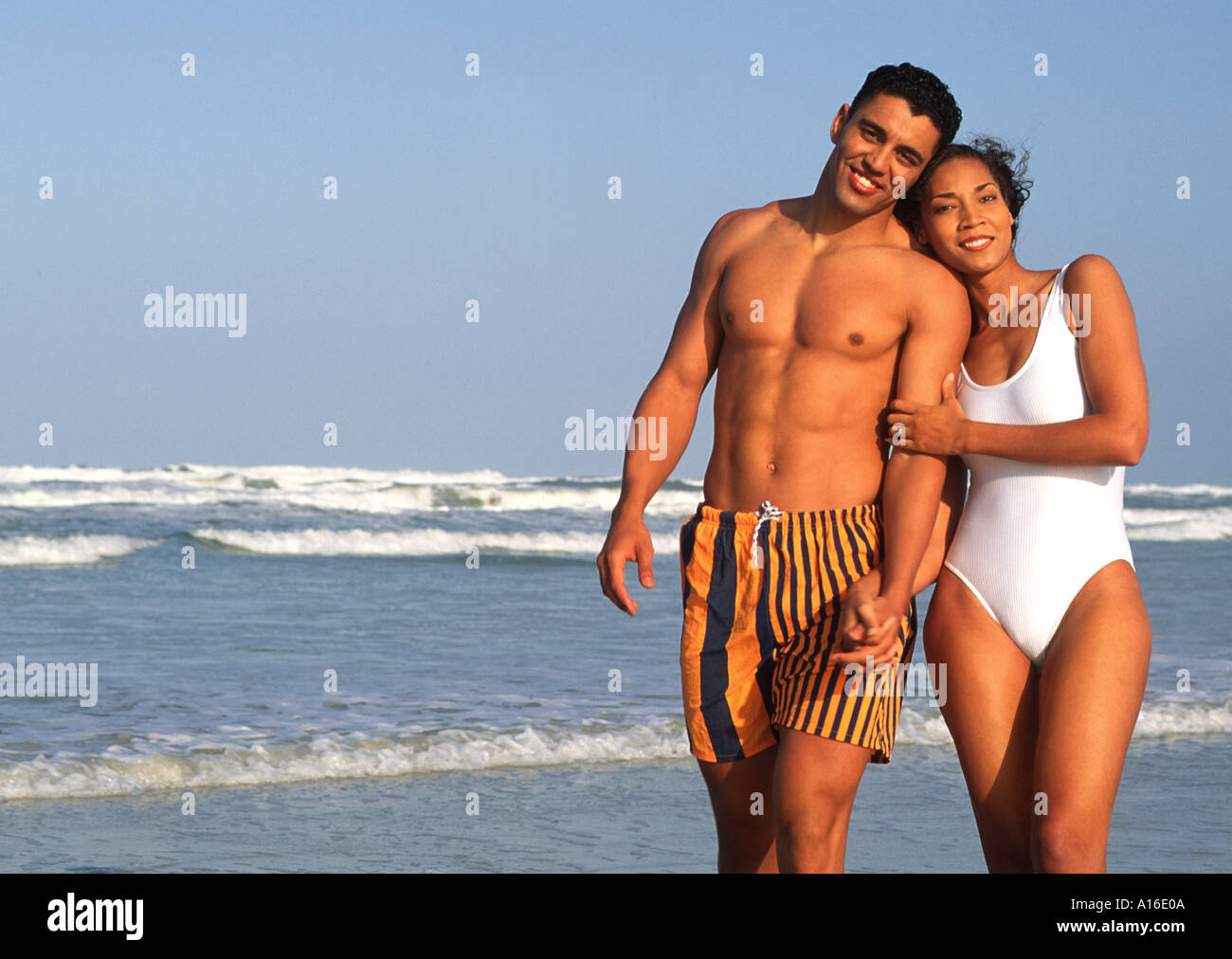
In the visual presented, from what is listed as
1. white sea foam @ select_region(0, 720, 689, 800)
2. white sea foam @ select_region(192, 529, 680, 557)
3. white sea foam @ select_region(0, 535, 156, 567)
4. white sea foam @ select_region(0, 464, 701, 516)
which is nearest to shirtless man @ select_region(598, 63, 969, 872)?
white sea foam @ select_region(0, 720, 689, 800)

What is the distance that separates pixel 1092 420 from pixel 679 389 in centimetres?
98

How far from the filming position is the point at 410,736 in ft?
22.0

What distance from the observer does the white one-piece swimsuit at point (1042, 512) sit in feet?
9.83

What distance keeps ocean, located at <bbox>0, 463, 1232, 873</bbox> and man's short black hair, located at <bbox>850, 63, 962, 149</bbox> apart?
2.93m

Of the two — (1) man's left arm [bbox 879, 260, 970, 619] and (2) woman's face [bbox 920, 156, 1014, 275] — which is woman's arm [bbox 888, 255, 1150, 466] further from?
→ (2) woman's face [bbox 920, 156, 1014, 275]

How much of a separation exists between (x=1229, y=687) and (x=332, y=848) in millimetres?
5915

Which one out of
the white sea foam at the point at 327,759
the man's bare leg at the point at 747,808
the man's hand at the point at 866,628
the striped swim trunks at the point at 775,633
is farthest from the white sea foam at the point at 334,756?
the man's hand at the point at 866,628

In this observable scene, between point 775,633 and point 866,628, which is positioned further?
point 775,633

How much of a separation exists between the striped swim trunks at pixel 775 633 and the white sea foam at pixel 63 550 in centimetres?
1323

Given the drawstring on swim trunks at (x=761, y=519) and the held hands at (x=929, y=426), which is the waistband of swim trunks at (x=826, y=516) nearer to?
the drawstring on swim trunks at (x=761, y=519)

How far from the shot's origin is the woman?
2.85m

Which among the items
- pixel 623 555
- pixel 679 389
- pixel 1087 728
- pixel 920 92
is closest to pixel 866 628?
pixel 1087 728

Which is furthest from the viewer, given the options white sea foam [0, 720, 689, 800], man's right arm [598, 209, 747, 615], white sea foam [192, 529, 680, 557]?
white sea foam [192, 529, 680, 557]

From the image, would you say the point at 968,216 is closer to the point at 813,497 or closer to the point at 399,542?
the point at 813,497
